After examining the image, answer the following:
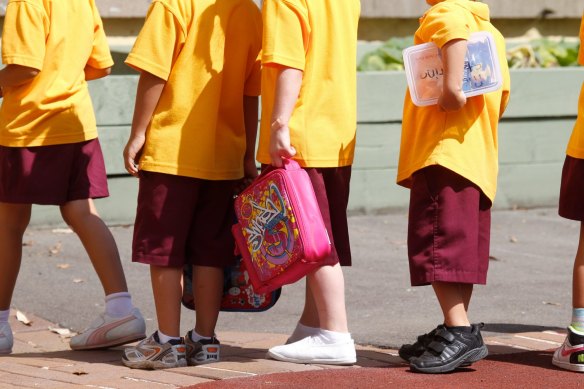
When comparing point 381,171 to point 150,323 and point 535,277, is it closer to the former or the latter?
point 535,277

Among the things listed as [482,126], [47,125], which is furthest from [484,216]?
[47,125]

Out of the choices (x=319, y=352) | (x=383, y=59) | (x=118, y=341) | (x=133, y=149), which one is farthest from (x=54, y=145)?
(x=383, y=59)

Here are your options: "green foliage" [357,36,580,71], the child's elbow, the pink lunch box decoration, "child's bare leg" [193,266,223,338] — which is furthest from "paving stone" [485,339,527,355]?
"green foliage" [357,36,580,71]

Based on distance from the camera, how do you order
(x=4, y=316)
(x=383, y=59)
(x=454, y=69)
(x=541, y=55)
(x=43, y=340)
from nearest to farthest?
(x=454, y=69) < (x=4, y=316) < (x=43, y=340) < (x=383, y=59) < (x=541, y=55)

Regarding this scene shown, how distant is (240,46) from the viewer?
16.3 ft

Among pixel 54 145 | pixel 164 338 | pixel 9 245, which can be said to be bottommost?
pixel 164 338

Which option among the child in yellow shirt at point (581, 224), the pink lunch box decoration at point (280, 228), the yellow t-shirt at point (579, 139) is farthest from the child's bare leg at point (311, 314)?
the yellow t-shirt at point (579, 139)

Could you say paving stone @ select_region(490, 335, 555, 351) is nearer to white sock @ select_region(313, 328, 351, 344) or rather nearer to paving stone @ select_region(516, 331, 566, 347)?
paving stone @ select_region(516, 331, 566, 347)

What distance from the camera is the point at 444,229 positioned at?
481cm

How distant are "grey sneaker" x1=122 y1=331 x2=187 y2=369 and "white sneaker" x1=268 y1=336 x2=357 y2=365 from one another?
1.33 feet

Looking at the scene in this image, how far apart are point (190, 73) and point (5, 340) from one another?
1523 millimetres

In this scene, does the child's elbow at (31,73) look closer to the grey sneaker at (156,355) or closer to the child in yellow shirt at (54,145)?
the child in yellow shirt at (54,145)

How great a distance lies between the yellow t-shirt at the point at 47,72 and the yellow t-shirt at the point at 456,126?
1.49 m

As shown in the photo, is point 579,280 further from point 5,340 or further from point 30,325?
point 30,325
